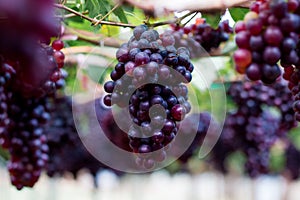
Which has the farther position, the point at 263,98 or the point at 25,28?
the point at 263,98

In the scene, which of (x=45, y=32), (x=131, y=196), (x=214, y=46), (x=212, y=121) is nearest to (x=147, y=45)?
(x=45, y=32)

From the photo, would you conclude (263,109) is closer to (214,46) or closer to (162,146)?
(214,46)

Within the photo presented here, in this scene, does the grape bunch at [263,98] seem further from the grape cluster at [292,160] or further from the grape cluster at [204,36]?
the grape cluster at [292,160]

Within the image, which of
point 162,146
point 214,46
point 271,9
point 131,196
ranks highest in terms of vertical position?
point 271,9

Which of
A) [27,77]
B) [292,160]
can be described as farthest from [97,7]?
[292,160]

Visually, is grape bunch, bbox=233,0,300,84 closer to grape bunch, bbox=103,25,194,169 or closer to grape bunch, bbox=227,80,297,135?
grape bunch, bbox=103,25,194,169

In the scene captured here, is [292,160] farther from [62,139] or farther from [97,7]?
[97,7]
